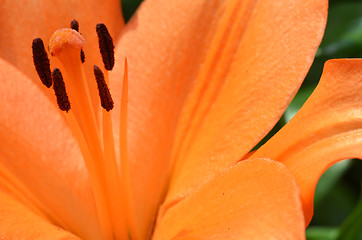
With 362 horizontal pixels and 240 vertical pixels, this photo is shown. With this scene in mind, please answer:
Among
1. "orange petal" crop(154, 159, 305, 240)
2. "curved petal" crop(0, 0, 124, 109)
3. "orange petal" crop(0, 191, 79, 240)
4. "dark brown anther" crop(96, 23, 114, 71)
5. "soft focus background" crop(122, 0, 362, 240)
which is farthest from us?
"soft focus background" crop(122, 0, 362, 240)

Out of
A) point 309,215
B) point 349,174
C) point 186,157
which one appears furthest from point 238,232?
point 349,174

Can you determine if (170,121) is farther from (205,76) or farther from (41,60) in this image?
(41,60)

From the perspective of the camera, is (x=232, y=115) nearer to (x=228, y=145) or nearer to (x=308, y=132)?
(x=228, y=145)

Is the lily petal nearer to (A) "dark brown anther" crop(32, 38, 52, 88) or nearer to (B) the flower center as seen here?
(B) the flower center

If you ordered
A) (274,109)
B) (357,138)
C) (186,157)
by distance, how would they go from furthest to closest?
(186,157) → (274,109) → (357,138)

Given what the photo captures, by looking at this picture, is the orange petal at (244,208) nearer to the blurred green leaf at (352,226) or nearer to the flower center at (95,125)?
the flower center at (95,125)

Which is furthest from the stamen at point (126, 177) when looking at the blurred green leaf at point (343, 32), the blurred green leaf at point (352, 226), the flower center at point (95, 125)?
the blurred green leaf at point (343, 32)

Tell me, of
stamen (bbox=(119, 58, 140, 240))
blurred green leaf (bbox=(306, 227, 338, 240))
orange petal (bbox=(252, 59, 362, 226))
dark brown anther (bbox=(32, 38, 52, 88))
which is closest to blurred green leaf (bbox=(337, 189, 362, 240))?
blurred green leaf (bbox=(306, 227, 338, 240))
